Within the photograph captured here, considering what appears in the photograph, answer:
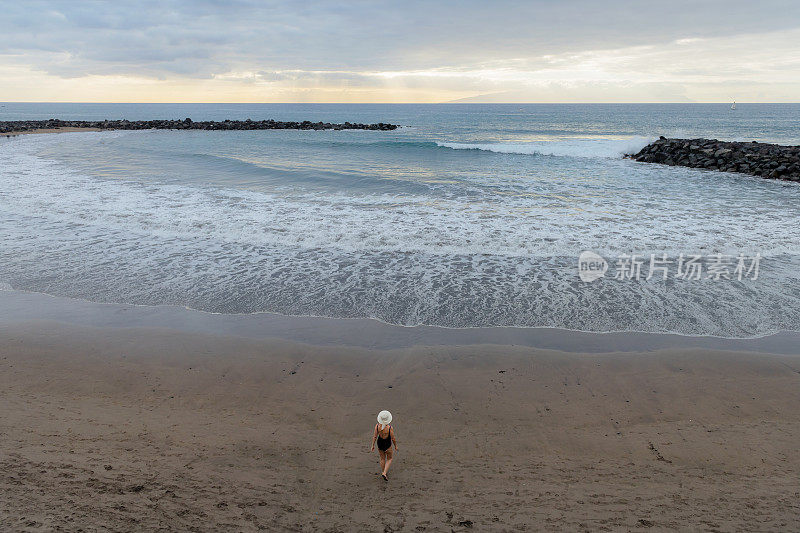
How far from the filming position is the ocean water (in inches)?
342

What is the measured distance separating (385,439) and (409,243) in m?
8.41

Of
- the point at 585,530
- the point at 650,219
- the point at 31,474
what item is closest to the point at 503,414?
the point at 585,530

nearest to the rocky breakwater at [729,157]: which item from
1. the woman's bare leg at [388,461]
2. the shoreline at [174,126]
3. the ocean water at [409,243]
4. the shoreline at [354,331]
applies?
the ocean water at [409,243]

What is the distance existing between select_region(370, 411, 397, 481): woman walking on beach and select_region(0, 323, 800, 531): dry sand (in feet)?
0.53

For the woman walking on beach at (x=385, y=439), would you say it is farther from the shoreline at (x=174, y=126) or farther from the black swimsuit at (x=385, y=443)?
the shoreline at (x=174, y=126)

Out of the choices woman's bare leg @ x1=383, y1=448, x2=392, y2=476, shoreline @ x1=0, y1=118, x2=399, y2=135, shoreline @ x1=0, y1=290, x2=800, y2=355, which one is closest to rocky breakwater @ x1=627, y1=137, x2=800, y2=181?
shoreline @ x1=0, y1=290, x2=800, y2=355

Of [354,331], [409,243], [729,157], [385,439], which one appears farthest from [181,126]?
[385,439]

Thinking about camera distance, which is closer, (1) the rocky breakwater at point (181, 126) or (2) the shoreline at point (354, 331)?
(2) the shoreline at point (354, 331)

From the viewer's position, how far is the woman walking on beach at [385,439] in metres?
4.43

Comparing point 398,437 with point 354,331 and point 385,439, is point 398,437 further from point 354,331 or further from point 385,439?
point 354,331

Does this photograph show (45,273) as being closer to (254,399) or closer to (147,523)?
(254,399)

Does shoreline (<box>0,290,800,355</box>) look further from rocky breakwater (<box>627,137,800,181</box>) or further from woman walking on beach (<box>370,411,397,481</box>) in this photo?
rocky breakwater (<box>627,137,800,181</box>)

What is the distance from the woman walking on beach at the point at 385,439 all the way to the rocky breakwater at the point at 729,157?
29.9 metres

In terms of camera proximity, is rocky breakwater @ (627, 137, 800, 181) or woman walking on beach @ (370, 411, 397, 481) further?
rocky breakwater @ (627, 137, 800, 181)
